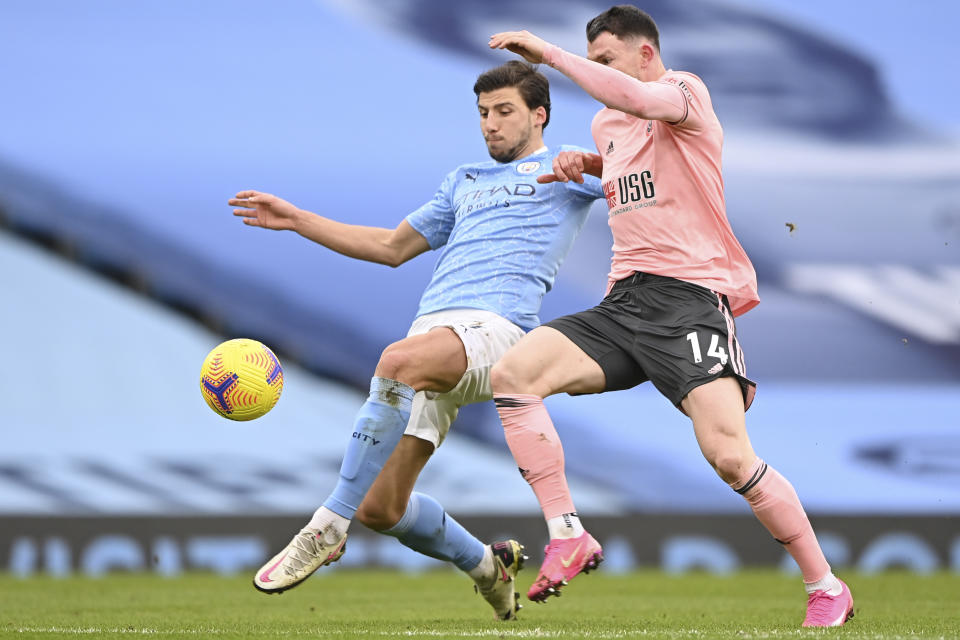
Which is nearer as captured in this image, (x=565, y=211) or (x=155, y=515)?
(x=565, y=211)

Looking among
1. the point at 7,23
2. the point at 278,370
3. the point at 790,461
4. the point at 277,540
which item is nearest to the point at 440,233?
the point at 278,370

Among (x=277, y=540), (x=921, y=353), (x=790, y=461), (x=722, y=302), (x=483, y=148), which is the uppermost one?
(x=722, y=302)

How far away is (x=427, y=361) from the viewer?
16.8ft

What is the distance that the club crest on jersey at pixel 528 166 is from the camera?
576 centimetres

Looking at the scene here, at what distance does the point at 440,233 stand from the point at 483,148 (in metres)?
7.23

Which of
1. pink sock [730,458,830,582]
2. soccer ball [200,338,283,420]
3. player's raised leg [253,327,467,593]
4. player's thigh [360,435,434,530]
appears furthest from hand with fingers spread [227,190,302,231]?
pink sock [730,458,830,582]

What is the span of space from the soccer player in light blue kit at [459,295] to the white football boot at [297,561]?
0.30ft

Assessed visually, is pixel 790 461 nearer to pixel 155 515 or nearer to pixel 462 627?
pixel 155 515

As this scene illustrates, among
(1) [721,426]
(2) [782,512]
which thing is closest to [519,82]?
(1) [721,426]

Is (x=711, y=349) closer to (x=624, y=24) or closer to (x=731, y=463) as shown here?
(x=731, y=463)

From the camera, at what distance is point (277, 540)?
10.5 m

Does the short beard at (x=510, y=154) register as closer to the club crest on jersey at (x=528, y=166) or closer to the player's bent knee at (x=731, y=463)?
the club crest on jersey at (x=528, y=166)

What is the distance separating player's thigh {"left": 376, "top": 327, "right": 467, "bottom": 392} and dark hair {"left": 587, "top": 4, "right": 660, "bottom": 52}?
1.36 metres

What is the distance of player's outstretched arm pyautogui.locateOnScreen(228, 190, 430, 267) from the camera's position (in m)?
5.71
